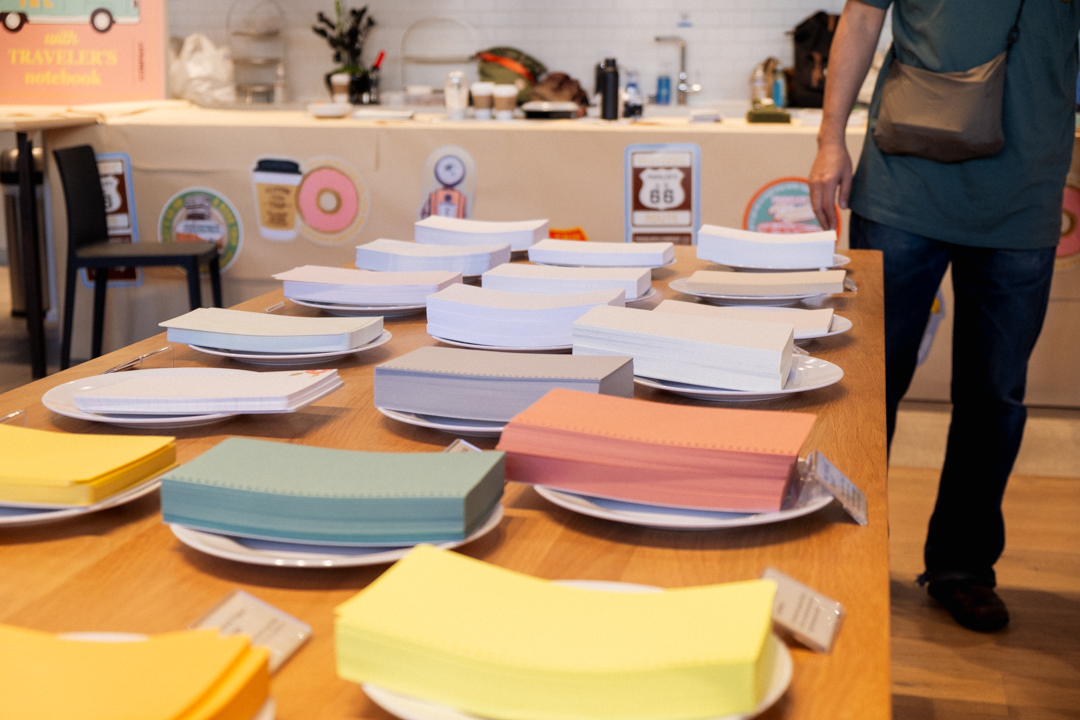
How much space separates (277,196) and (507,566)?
2775 mm

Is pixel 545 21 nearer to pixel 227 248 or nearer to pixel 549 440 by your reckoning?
pixel 227 248

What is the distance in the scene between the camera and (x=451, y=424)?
2.48ft

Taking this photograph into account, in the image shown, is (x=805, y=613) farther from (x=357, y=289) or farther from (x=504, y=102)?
(x=504, y=102)

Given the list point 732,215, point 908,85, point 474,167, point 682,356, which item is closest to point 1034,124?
point 908,85

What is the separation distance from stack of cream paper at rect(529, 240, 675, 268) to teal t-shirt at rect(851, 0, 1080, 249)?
53 centimetres

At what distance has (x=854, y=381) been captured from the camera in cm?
92

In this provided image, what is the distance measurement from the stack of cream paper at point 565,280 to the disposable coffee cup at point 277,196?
2.01 meters

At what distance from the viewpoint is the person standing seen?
1592 mm

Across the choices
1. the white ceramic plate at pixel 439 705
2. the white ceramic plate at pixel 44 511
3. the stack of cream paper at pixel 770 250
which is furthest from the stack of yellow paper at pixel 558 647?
the stack of cream paper at pixel 770 250

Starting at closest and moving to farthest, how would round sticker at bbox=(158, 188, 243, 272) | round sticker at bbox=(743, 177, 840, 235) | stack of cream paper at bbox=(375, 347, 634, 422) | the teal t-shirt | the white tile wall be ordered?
stack of cream paper at bbox=(375, 347, 634, 422)
the teal t-shirt
round sticker at bbox=(743, 177, 840, 235)
round sticker at bbox=(158, 188, 243, 272)
the white tile wall

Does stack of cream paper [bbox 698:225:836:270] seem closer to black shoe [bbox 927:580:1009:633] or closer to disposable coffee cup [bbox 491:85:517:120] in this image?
black shoe [bbox 927:580:1009:633]

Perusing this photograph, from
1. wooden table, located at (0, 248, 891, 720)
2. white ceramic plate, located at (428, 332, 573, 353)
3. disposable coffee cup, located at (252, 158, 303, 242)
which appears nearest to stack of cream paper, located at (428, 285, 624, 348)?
white ceramic plate, located at (428, 332, 573, 353)

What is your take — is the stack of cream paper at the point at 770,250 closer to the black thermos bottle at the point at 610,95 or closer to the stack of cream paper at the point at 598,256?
the stack of cream paper at the point at 598,256

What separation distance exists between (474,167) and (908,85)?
1597 millimetres
